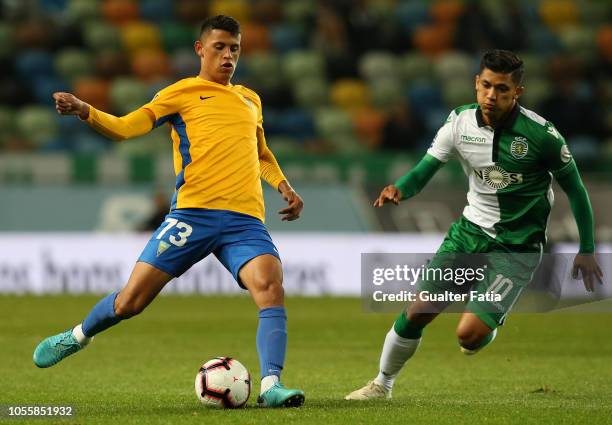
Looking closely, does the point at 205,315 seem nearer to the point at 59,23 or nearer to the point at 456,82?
the point at 456,82

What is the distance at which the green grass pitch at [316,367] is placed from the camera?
6480 millimetres

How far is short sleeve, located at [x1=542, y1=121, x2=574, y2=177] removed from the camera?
709 centimetres

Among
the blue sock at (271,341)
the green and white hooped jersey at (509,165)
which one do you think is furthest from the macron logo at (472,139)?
the blue sock at (271,341)

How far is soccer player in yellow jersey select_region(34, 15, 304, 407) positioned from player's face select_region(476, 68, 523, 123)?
47.4 inches

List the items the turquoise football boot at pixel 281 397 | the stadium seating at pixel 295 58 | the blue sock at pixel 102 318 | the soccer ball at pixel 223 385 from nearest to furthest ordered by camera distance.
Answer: the turquoise football boot at pixel 281 397, the soccer ball at pixel 223 385, the blue sock at pixel 102 318, the stadium seating at pixel 295 58

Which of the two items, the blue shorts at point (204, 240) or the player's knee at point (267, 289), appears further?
the blue shorts at point (204, 240)

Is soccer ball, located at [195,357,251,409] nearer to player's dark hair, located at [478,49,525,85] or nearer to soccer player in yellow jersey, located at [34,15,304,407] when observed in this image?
soccer player in yellow jersey, located at [34,15,304,407]

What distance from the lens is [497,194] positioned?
7.29 meters

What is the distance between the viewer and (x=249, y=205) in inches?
271

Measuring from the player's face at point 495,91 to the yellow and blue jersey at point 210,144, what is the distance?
51.4 inches

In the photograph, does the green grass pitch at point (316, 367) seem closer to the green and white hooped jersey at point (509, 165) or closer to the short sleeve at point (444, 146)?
the green and white hooped jersey at point (509, 165)

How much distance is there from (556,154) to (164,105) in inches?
86.7

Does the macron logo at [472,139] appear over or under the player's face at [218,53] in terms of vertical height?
under

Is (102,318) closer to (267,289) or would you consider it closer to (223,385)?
Answer: (223,385)
